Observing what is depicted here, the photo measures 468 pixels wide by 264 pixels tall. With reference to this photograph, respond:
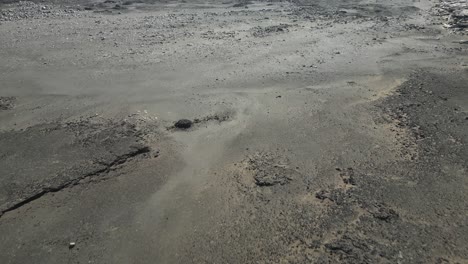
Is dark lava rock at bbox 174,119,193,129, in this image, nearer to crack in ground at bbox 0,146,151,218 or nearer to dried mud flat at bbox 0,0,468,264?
dried mud flat at bbox 0,0,468,264

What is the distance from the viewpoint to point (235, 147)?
16.1 feet

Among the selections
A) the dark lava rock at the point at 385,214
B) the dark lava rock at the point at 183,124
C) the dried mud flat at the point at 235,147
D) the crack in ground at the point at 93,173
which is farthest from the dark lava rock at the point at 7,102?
the dark lava rock at the point at 385,214

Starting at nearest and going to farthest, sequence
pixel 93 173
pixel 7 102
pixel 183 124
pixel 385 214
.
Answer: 1. pixel 385 214
2. pixel 93 173
3. pixel 183 124
4. pixel 7 102

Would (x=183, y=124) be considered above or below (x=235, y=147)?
above

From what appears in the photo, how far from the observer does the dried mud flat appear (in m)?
3.52

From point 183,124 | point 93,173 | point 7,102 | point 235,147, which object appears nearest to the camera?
point 93,173

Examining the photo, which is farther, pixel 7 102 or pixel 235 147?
pixel 7 102

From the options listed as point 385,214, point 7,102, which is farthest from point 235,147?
point 7,102

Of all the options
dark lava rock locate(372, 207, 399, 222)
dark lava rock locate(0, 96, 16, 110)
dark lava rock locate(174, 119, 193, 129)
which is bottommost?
dark lava rock locate(372, 207, 399, 222)

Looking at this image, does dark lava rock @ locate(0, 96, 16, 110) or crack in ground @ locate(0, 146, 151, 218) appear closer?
crack in ground @ locate(0, 146, 151, 218)

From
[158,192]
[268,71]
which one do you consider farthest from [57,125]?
[268,71]

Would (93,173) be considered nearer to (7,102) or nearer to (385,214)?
(7,102)

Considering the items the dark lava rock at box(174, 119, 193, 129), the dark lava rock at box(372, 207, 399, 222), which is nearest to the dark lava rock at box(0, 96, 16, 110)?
the dark lava rock at box(174, 119, 193, 129)

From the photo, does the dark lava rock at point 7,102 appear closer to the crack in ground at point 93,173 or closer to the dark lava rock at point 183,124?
the crack in ground at point 93,173
